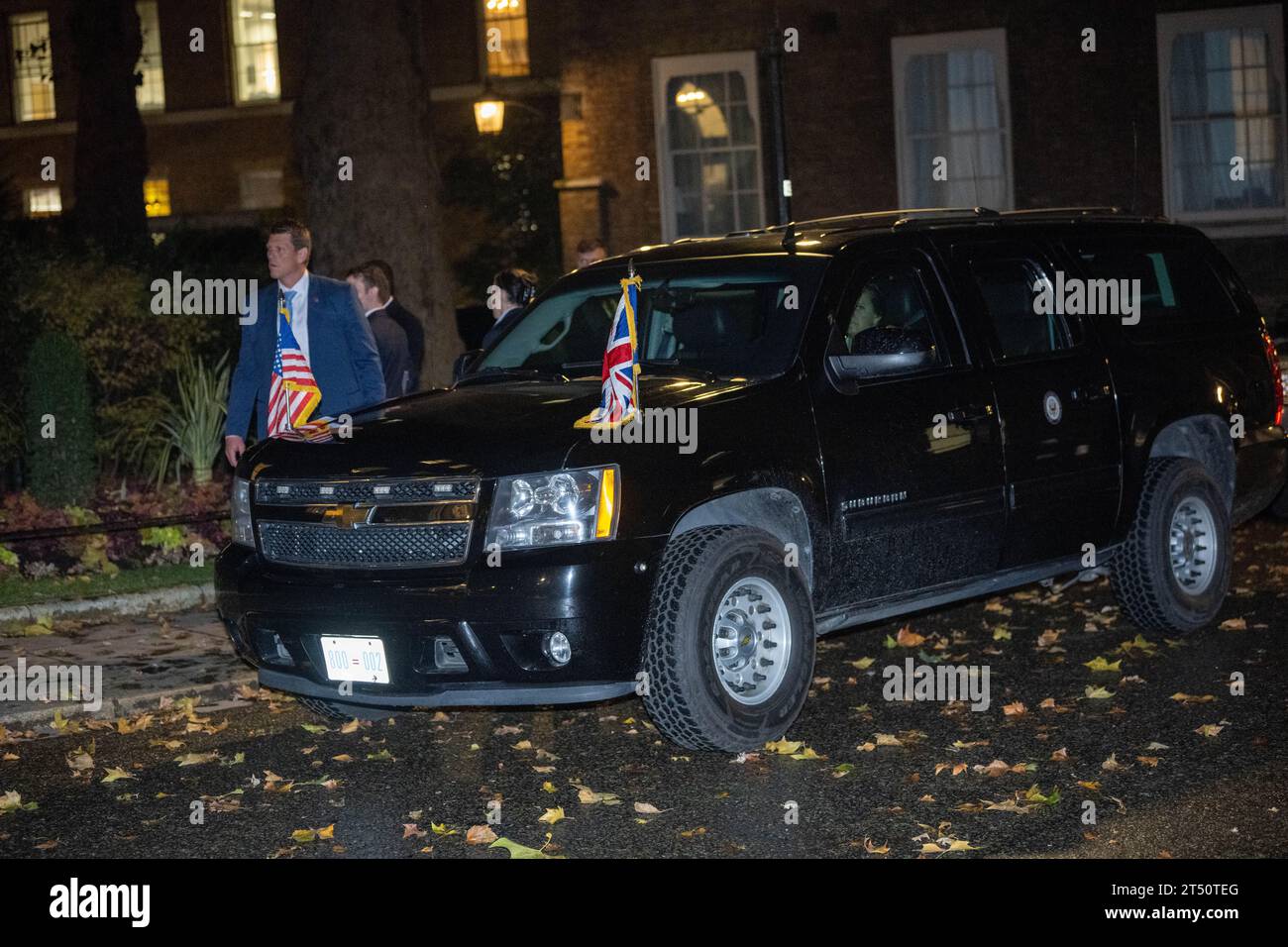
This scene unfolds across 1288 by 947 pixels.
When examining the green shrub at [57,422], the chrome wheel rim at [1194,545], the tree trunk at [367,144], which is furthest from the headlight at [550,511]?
the tree trunk at [367,144]

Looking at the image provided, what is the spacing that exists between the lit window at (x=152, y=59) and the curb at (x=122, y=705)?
2902 cm

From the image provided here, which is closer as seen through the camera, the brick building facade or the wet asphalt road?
the wet asphalt road

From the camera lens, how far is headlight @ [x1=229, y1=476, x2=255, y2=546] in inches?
273

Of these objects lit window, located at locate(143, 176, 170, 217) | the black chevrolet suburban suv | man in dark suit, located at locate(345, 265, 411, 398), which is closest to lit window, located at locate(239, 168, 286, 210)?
lit window, located at locate(143, 176, 170, 217)

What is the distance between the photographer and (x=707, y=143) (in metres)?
22.5

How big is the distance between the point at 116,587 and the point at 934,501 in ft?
17.2

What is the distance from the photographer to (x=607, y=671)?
6172 mm

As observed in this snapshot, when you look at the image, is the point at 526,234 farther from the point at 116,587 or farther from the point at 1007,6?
the point at 116,587

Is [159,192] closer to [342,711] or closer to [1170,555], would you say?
[342,711]

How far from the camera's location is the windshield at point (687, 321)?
23.1 ft

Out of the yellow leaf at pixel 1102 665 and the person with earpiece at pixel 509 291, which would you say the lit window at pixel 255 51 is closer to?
the person with earpiece at pixel 509 291

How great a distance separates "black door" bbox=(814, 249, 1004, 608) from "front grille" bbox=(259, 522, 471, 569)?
1573mm

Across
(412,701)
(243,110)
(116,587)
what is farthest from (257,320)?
(243,110)

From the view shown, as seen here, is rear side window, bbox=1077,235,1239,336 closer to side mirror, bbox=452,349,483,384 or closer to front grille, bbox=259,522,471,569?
side mirror, bbox=452,349,483,384
